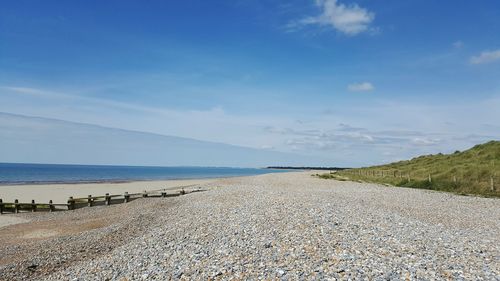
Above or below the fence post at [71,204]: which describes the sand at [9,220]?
below

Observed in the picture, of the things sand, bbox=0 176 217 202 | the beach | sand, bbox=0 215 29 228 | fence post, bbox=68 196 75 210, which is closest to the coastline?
sand, bbox=0 176 217 202

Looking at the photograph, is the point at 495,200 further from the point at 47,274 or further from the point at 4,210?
the point at 4,210

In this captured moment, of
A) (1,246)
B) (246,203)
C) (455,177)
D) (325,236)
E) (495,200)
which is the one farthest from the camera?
(455,177)

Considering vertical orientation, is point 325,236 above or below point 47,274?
above

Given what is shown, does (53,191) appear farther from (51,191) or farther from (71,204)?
(71,204)

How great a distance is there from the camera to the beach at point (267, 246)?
36.6 ft

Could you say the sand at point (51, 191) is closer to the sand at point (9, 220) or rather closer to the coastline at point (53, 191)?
the coastline at point (53, 191)

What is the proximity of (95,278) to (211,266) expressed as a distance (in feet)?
12.0

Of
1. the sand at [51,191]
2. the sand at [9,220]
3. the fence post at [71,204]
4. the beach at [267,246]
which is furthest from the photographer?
the sand at [51,191]

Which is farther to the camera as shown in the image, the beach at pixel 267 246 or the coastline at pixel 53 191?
the coastline at pixel 53 191

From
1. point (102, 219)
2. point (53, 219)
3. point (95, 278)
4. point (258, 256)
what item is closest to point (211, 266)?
point (258, 256)

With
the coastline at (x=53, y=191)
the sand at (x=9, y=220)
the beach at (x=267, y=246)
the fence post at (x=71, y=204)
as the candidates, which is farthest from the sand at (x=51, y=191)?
the beach at (x=267, y=246)

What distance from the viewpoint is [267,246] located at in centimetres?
1396

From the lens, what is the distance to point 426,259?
39.3 ft
